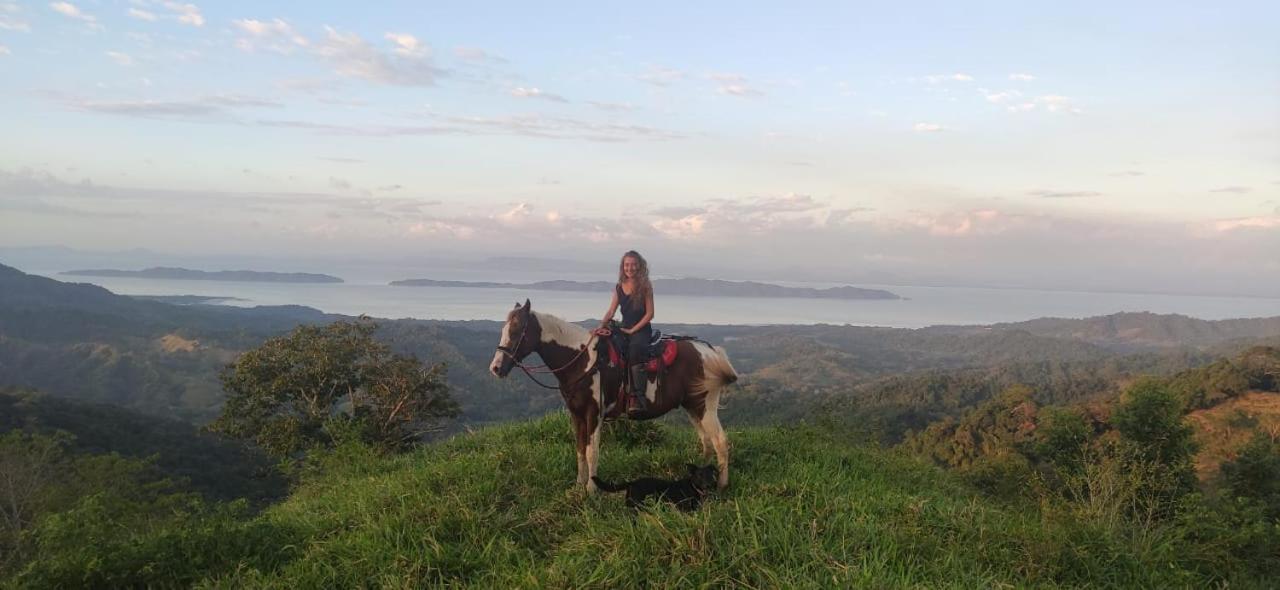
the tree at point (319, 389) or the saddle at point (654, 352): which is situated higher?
the saddle at point (654, 352)

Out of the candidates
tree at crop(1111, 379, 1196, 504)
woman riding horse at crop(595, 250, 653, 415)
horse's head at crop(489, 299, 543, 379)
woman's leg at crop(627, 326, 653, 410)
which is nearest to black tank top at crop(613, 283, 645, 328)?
woman riding horse at crop(595, 250, 653, 415)

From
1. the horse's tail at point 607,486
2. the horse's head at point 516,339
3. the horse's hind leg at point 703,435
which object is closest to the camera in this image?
the horse's tail at point 607,486

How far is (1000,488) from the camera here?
1741 cm

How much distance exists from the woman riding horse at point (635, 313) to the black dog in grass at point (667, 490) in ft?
2.91

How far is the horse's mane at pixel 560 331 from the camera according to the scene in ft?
18.8

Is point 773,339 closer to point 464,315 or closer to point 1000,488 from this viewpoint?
point 464,315

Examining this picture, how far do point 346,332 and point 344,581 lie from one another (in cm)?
1583

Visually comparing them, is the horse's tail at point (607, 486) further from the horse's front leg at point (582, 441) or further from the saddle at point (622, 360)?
the saddle at point (622, 360)

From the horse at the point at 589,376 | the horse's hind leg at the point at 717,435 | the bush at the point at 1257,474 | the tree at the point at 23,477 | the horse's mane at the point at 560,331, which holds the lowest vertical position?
the tree at the point at 23,477

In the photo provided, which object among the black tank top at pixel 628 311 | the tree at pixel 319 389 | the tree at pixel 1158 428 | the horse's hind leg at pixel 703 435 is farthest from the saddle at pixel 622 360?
the tree at pixel 1158 428

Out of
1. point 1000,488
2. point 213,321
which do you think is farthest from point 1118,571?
point 213,321

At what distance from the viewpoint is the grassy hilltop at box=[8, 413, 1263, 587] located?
12.3 feet

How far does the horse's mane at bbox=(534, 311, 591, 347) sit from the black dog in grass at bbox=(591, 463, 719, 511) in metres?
1.22

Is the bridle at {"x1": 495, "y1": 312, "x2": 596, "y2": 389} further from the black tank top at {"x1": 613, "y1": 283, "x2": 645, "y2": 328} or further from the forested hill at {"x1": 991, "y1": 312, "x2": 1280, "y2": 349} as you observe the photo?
the forested hill at {"x1": 991, "y1": 312, "x2": 1280, "y2": 349}
